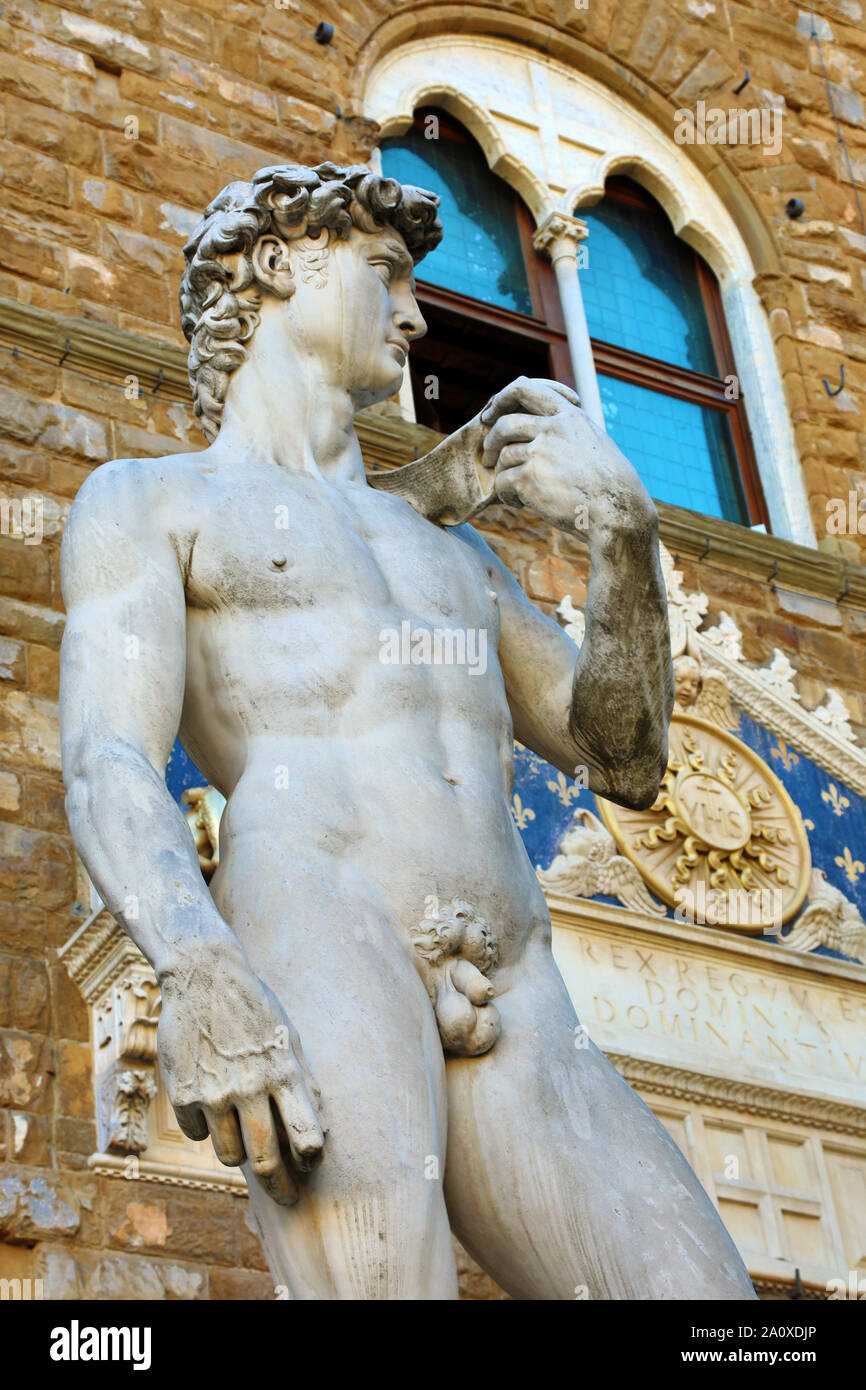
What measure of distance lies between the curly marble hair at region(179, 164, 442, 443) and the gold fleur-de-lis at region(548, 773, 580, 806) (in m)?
3.58

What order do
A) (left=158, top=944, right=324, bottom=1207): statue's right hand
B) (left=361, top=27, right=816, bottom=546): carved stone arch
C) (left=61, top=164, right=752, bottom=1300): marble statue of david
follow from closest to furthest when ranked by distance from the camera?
(left=158, top=944, right=324, bottom=1207): statue's right hand, (left=61, top=164, right=752, bottom=1300): marble statue of david, (left=361, top=27, right=816, bottom=546): carved stone arch

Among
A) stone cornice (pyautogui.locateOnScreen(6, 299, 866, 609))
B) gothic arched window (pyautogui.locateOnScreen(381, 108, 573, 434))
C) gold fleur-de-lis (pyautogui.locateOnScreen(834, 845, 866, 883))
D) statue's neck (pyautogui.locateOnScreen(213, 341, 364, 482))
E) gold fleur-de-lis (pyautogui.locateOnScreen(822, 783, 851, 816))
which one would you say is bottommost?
statue's neck (pyautogui.locateOnScreen(213, 341, 364, 482))

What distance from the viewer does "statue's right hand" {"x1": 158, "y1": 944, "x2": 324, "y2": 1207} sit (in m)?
2.73

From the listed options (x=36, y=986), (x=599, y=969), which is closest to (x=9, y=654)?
(x=36, y=986)

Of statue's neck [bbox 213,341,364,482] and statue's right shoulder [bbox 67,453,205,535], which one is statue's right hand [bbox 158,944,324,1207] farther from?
statue's neck [bbox 213,341,364,482]

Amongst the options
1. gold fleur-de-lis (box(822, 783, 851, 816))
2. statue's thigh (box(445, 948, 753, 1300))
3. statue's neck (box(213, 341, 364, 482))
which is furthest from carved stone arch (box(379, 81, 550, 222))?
statue's thigh (box(445, 948, 753, 1300))

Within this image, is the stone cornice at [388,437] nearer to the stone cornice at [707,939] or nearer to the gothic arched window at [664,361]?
the gothic arched window at [664,361]

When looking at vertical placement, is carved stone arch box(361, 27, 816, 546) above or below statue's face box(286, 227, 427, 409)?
above

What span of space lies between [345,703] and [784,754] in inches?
196

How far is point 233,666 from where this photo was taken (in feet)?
11.0

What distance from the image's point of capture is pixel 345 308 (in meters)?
3.85

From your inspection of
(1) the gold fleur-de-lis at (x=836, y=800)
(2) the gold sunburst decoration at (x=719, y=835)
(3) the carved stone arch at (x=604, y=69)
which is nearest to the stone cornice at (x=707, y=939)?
(2) the gold sunburst decoration at (x=719, y=835)

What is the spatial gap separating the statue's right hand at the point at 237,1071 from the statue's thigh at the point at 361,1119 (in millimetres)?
67
